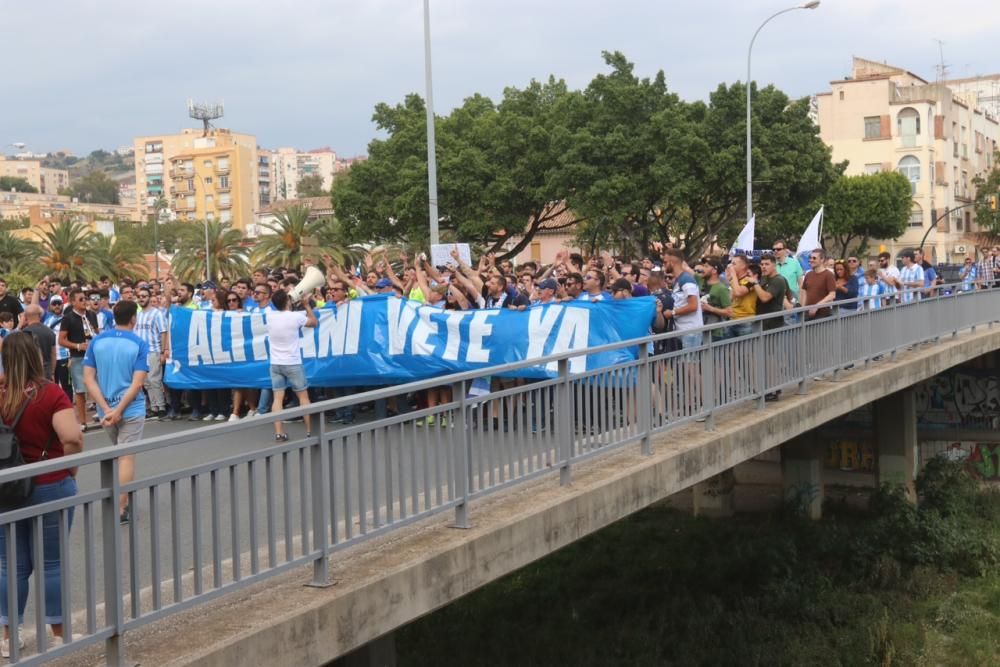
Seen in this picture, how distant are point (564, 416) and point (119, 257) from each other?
52144 mm

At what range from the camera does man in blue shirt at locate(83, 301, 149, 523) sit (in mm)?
8461

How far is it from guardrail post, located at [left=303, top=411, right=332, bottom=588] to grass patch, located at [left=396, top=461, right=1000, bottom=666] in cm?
1146

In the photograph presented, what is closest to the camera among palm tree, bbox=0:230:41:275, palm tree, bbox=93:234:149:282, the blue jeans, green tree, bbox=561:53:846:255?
the blue jeans

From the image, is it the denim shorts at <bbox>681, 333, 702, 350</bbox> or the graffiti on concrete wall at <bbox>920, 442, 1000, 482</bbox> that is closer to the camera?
the denim shorts at <bbox>681, 333, 702, 350</bbox>

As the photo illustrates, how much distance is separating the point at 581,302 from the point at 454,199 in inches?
1355

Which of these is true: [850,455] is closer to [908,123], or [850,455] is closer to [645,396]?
[645,396]

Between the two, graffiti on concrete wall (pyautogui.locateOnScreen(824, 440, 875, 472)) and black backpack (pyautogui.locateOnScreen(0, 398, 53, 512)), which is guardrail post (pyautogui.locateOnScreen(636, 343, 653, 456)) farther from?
graffiti on concrete wall (pyautogui.locateOnScreen(824, 440, 875, 472))

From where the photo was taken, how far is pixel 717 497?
82.2ft

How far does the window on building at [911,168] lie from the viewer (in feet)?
253

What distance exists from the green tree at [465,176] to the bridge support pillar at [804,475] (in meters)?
20.3

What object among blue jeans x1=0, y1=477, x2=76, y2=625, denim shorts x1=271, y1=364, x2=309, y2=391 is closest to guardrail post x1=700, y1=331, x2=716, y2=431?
denim shorts x1=271, y1=364, x2=309, y2=391

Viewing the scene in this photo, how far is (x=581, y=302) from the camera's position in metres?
11.9

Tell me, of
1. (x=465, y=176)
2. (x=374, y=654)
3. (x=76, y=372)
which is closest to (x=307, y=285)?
(x=76, y=372)

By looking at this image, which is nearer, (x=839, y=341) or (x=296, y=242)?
(x=839, y=341)
